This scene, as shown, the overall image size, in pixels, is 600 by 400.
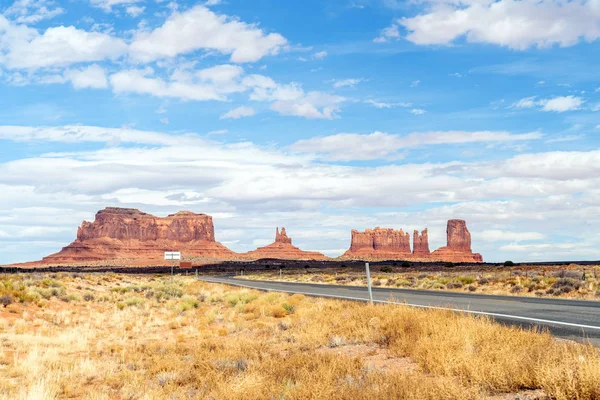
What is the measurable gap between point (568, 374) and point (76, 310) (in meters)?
24.7

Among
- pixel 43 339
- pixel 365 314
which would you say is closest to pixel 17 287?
pixel 43 339

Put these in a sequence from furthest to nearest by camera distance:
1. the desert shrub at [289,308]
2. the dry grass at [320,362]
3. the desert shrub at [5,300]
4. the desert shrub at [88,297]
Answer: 1. the desert shrub at [88,297]
2. the desert shrub at [5,300]
3. the desert shrub at [289,308]
4. the dry grass at [320,362]

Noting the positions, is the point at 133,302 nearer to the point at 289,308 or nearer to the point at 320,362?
the point at 289,308

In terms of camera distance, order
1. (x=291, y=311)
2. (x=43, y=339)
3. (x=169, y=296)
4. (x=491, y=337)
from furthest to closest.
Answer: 1. (x=169, y=296)
2. (x=291, y=311)
3. (x=43, y=339)
4. (x=491, y=337)

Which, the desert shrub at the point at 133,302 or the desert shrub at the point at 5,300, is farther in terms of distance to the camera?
the desert shrub at the point at 133,302

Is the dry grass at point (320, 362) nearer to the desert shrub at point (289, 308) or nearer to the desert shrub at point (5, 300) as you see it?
the desert shrub at point (289, 308)

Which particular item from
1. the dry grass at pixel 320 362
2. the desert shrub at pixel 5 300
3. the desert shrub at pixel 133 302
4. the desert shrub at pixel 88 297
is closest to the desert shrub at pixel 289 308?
the dry grass at pixel 320 362

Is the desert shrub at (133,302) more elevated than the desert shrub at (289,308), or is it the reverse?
the desert shrub at (289,308)

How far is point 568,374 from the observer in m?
5.62

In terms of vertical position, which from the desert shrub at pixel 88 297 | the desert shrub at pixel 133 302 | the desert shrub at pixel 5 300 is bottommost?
the desert shrub at pixel 133 302

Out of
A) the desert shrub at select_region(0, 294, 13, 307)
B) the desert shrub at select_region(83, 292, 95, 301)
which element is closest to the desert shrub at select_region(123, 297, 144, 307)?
the desert shrub at select_region(83, 292, 95, 301)

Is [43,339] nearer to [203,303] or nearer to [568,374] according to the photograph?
[203,303]

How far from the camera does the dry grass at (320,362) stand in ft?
20.6

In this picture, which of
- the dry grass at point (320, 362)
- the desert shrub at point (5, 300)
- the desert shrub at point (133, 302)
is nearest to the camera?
the dry grass at point (320, 362)
